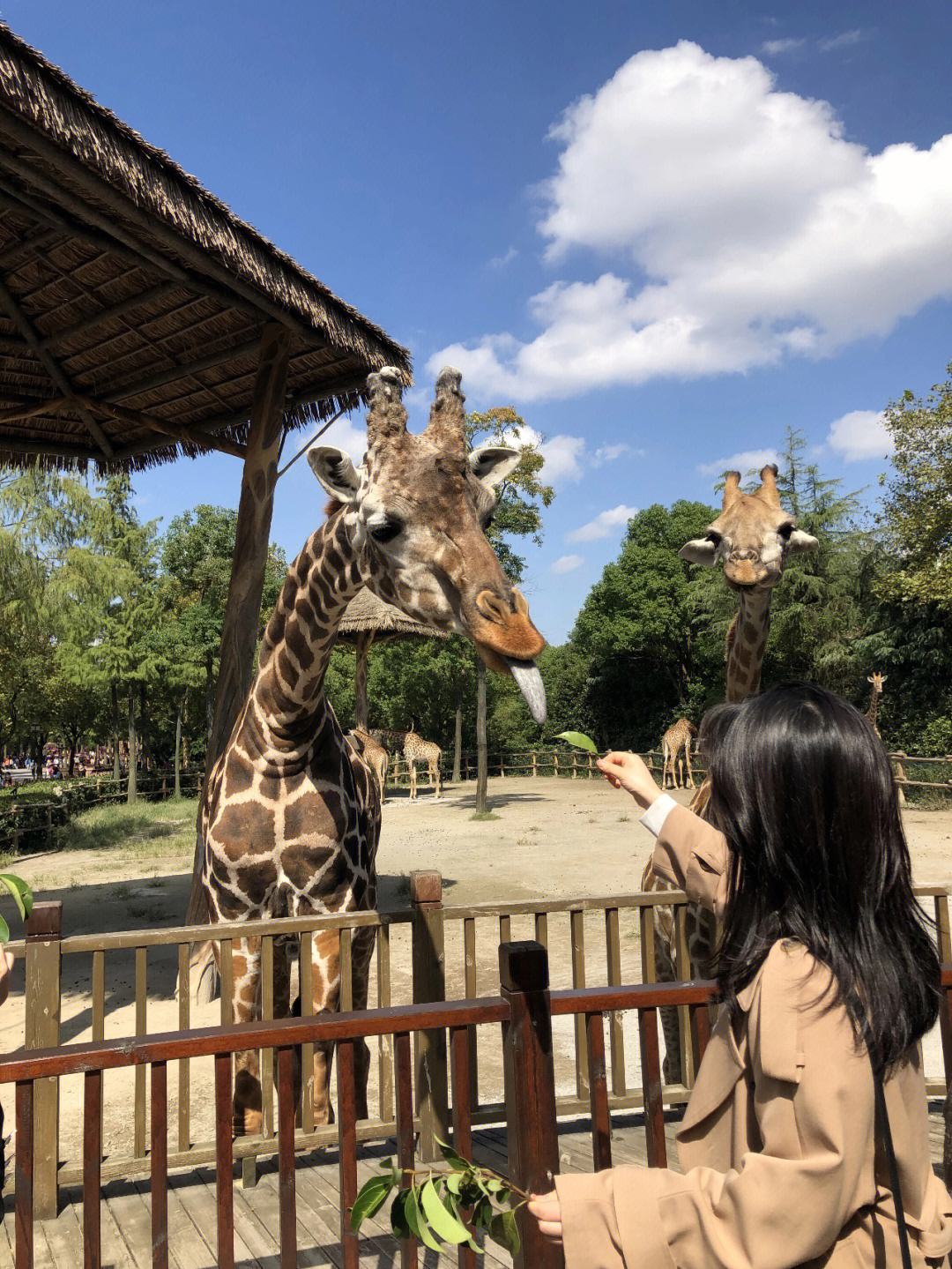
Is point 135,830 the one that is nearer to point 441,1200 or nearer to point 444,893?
point 444,893

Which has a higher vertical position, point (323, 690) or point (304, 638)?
point (304, 638)

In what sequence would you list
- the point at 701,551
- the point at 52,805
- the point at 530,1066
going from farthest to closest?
1. the point at 52,805
2. the point at 701,551
3. the point at 530,1066

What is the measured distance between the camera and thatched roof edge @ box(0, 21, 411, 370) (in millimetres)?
4090

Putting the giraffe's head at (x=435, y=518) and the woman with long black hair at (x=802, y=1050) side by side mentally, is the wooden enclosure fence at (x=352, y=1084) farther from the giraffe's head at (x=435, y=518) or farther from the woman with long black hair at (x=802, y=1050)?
the giraffe's head at (x=435, y=518)

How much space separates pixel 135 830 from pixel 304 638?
51.7ft

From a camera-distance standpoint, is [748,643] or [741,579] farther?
[748,643]

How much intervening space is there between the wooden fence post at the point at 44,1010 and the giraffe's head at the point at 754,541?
10.0 feet

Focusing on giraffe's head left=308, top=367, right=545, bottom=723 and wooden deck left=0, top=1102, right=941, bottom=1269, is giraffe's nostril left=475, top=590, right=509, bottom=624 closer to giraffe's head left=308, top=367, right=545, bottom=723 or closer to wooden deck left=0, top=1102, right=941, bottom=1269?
giraffe's head left=308, top=367, right=545, bottom=723

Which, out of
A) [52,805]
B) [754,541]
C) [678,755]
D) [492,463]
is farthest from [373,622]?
[492,463]

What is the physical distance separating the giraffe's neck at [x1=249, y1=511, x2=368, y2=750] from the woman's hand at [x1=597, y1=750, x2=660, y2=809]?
5.06 feet

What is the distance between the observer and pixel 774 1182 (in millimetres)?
1136

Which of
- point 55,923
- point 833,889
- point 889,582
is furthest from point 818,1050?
point 889,582

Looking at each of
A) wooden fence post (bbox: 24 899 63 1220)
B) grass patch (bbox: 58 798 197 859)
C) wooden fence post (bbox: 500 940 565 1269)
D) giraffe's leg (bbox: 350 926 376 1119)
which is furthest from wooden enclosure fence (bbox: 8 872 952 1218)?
grass patch (bbox: 58 798 197 859)

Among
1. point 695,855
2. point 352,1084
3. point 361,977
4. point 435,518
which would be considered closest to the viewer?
point 695,855
